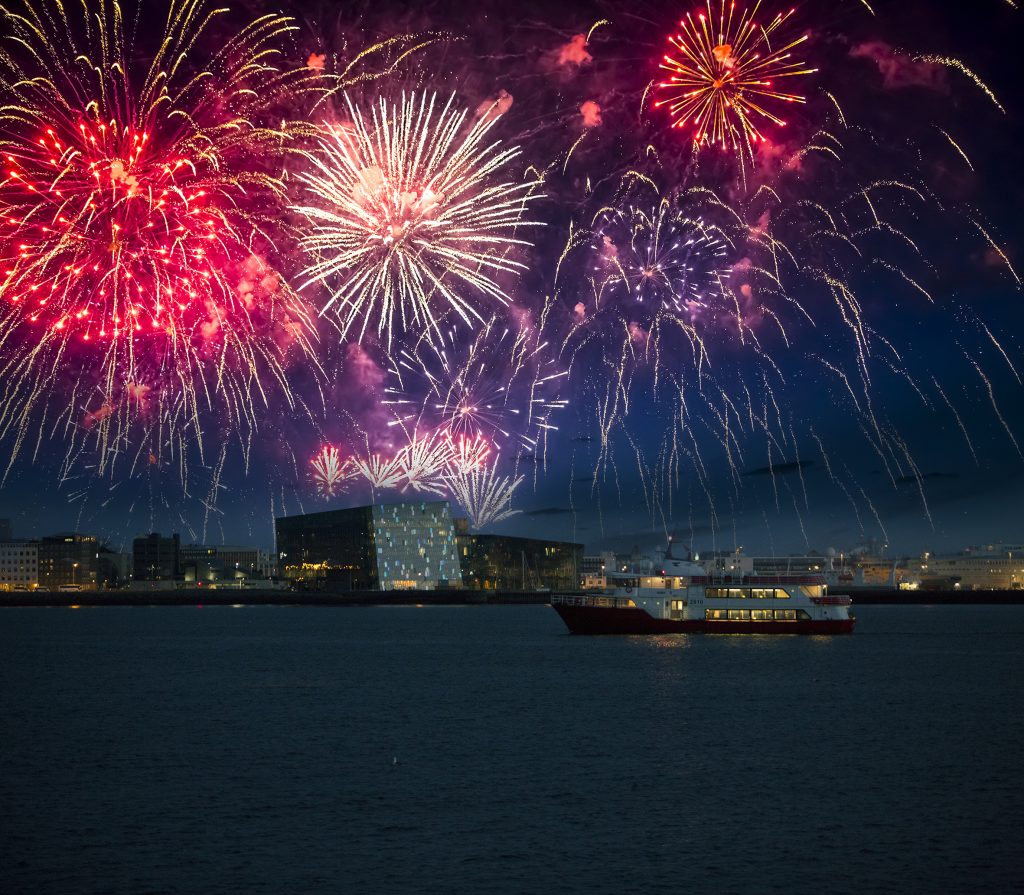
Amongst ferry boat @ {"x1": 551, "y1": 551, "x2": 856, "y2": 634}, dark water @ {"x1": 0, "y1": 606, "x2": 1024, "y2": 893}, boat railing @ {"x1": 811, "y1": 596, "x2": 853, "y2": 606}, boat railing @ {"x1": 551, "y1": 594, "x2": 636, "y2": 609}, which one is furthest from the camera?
boat railing @ {"x1": 811, "y1": 596, "x2": 853, "y2": 606}

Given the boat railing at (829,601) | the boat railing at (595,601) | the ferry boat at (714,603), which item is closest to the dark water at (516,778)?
the ferry boat at (714,603)

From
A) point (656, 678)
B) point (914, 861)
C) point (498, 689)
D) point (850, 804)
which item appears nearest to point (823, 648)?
point (656, 678)

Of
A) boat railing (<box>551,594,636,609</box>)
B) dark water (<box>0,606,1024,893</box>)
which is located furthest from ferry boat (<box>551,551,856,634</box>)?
dark water (<box>0,606,1024,893</box>)

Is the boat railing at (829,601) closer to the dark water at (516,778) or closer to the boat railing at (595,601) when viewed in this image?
the boat railing at (595,601)

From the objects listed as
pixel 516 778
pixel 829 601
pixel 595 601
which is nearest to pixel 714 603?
pixel 595 601

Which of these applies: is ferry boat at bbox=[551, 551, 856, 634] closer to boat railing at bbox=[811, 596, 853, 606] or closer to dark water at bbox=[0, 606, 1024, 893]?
boat railing at bbox=[811, 596, 853, 606]

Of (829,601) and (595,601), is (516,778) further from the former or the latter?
(829,601)
